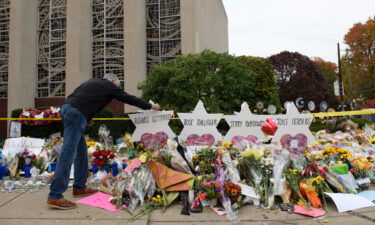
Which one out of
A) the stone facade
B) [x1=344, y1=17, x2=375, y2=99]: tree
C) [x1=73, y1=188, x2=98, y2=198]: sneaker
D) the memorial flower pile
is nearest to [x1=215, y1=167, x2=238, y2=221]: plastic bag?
the memorial flower pile

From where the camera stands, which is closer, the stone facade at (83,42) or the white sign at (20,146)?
the white sign at (20,146)

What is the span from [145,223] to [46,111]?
807cm

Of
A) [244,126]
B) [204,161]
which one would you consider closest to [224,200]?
[204,161]

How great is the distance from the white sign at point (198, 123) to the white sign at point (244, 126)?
313 mm

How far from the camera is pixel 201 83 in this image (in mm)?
12000

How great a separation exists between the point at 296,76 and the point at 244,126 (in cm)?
2389

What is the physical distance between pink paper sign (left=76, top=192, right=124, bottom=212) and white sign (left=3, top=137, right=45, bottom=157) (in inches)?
114

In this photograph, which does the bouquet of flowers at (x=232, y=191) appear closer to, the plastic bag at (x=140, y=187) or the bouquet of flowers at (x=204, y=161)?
the bouquet of flowers at (x=204, y=161)

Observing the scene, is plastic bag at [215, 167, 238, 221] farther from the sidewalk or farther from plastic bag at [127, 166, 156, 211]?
plastic bag at [127, 166, 156, 211]

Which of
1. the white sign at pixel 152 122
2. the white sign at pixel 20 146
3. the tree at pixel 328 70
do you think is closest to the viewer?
the white sign at pixel 152 122

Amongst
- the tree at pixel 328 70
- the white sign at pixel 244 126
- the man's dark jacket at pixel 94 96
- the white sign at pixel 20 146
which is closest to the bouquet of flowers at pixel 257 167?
the white sign at pixel 244 126

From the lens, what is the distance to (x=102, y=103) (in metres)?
4.00

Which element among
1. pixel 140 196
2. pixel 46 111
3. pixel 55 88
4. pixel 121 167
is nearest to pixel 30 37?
pixel 55 88

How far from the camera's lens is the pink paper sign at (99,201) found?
145 inches
